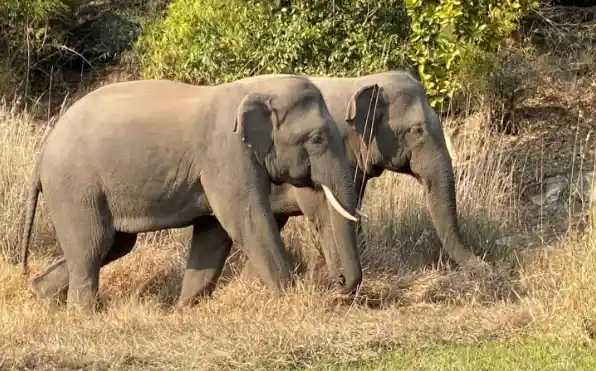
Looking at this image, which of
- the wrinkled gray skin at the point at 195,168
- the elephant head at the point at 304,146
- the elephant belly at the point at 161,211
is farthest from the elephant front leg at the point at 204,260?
the elephant head at the point at 304,146

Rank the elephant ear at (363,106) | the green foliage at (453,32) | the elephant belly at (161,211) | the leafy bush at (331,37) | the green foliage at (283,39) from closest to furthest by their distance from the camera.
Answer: the elephant belly at (161,211) → the elephant ear at (363,106) → the green foliage at (453,32) → the leafy bush at (331,37) → the green foliage at (283,39)

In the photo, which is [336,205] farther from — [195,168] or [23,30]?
[23,30]

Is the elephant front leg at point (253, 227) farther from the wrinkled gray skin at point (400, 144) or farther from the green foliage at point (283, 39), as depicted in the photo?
the green foliage at point (283, 39)

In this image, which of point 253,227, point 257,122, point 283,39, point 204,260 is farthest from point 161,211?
point 283,39

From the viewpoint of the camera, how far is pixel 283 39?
55.0ft

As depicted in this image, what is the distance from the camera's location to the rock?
14.6 m

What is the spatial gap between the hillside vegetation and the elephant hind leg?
16 cm

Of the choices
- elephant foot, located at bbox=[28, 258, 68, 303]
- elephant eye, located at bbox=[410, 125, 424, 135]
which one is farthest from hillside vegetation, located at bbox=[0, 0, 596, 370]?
elephant eye, located at bbox=[410, 125, 424, 135]

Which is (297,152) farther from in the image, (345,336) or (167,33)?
(167,33)

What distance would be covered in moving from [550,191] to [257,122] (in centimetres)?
571

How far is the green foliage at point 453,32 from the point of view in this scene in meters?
15.6

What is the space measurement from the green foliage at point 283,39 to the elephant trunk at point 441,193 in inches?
191

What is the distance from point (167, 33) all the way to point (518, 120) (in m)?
5.03

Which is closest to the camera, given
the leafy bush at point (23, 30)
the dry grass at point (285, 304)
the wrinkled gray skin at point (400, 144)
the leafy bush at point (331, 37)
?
the dry grass at point (285, 304)
